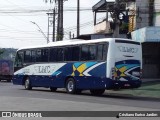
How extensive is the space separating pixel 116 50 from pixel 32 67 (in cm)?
947

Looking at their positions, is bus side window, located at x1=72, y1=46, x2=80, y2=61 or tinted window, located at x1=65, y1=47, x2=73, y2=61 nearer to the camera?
bus side window, located at x1=72, y1=46, x2=80, y2=61

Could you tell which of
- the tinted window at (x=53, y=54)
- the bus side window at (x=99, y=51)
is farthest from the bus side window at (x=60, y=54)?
the bus side window at (x=99, y=51)

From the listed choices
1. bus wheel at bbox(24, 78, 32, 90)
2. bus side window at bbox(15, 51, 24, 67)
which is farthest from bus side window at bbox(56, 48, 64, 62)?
bus side window at bbox(15, 51, 24, 67)

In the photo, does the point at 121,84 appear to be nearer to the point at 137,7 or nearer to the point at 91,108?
the point at 91,108

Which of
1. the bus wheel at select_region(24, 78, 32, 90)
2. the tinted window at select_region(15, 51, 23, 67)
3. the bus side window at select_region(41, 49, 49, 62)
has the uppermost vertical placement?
the bus side window at select_region(41, 49, 49, 62)

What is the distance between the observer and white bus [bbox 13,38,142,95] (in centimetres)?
2372

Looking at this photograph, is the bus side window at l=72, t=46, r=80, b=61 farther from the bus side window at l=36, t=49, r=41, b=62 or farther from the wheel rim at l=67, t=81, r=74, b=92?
the bus side window at l=36, t=49, r=41, b=62

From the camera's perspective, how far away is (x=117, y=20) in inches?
1214

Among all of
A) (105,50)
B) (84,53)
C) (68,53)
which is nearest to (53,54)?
(68,53)

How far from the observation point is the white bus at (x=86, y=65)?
23.7 meters

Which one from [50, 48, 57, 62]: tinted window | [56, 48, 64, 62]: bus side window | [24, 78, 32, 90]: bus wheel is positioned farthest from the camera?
[24, 78, 32, 90]: bus wheel

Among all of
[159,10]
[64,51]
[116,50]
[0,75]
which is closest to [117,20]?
[64,51]

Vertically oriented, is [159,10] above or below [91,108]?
above

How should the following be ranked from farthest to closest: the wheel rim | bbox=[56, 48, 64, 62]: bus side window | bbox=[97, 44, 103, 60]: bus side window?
bbox=[56, 48, 64, 62]: bus side window < the wheel rim < bbox=[97, 44, 103, 60]: bus side window
